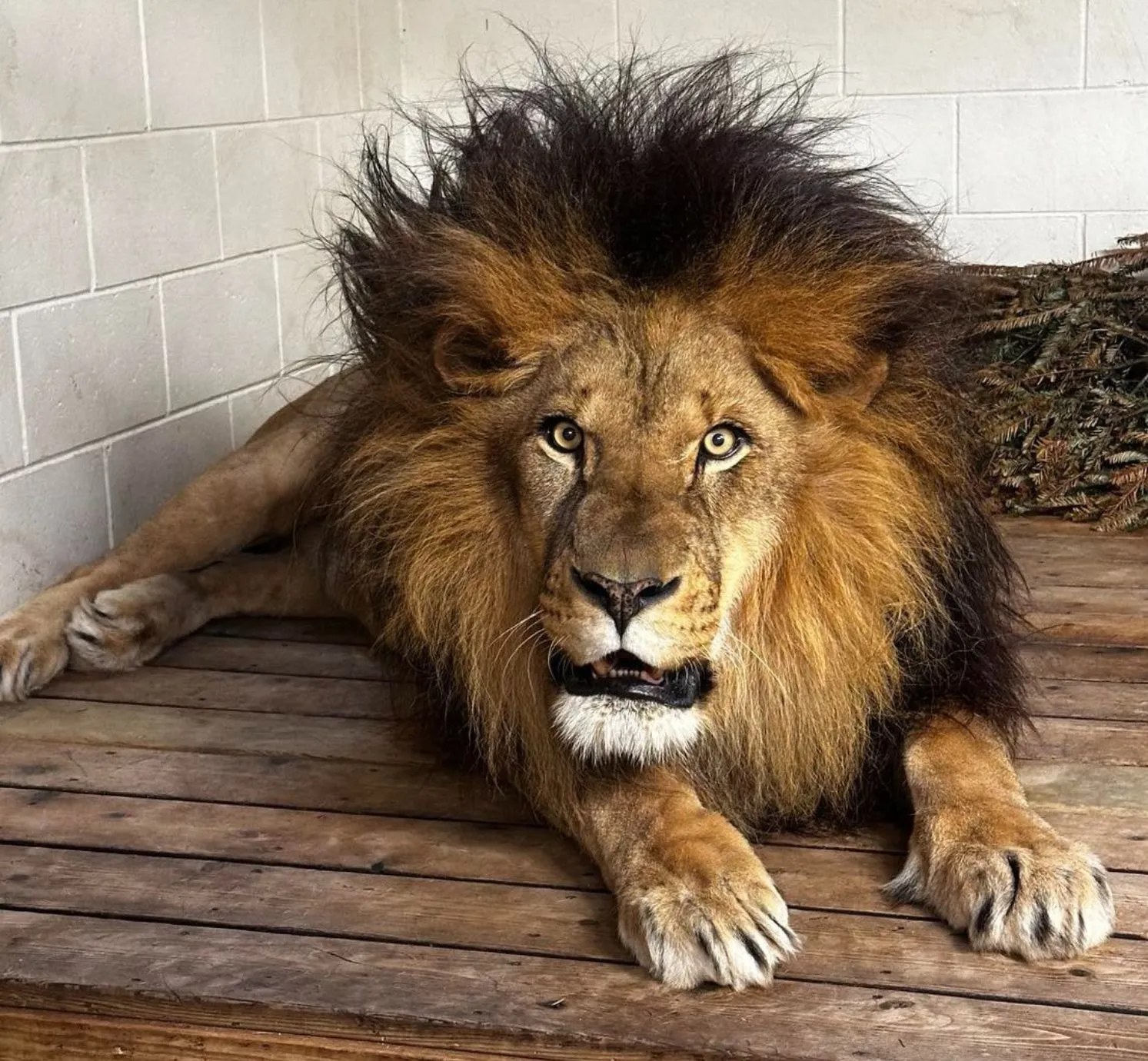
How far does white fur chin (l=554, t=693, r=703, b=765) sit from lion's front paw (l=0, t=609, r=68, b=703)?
1.50m

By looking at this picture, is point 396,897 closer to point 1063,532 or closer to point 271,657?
point 271,657

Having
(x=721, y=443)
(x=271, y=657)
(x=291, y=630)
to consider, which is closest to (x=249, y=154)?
(x=291, y=630)

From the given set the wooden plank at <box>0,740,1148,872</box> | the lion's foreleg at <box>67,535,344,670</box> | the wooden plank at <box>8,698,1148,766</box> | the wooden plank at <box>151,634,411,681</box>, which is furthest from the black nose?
the lion's foreleg at <box>67,535,344,670</box>

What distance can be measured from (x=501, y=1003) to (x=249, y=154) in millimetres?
3000

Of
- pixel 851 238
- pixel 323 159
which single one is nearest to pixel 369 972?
pixel 851 238

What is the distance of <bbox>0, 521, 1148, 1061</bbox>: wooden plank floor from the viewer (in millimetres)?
2121

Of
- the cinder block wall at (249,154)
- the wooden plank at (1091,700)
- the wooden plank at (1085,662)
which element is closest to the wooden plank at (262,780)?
the cinder block wall at (249,154)

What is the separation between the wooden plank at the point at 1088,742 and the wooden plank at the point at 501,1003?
0.81 m

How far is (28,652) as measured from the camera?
339 cm

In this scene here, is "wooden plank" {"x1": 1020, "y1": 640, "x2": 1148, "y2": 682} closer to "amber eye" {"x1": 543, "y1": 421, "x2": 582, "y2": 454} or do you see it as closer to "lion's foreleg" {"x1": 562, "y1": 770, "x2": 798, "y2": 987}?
"lion's foreleg" {"x1": 562, "y1": 770, "x2": 798, "y2": 987}

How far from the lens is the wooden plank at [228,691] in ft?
10.9

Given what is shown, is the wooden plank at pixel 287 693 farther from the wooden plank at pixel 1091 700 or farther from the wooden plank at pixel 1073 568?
the wooden plank at pixel 1073 568

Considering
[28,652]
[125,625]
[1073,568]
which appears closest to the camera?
[28,652]

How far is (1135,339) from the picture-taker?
4.64 metres
